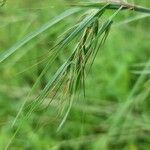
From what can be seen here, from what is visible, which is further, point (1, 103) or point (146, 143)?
point (1, 103)

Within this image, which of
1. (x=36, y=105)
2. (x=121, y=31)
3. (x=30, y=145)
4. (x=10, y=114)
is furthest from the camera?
(x=121, y=31)

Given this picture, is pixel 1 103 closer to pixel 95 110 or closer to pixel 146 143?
pixel 95 110

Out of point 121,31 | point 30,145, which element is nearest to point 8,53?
point 30,145

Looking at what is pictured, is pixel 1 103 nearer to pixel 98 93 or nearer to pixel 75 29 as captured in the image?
pixel 98 93

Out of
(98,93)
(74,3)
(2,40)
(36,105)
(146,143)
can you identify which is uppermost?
(74,3)

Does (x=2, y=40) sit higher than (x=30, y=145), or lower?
higher

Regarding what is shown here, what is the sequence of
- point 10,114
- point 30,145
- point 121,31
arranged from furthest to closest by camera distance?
point 121,31
point 10,114
point 30,145
